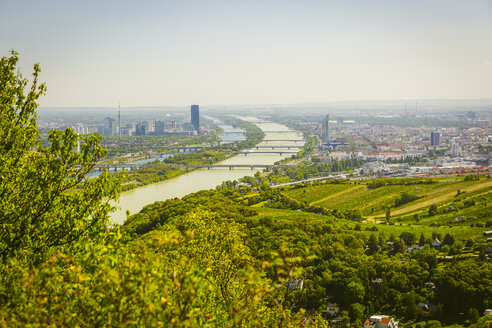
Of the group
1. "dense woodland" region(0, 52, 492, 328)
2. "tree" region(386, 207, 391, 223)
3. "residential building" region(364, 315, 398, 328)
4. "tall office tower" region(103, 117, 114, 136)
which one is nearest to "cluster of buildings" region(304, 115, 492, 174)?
"dense woodland" region(0, 52, 492, 328)

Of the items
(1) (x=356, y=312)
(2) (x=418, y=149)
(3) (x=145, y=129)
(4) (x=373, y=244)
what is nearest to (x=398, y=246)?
(4) (x=373, y=244)

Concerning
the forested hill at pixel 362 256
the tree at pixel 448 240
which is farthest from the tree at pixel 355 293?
the tree at pixel 448 240

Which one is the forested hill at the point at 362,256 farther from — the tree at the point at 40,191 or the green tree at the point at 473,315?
the tree at the point at 40,191

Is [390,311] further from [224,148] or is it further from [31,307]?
[224,148]

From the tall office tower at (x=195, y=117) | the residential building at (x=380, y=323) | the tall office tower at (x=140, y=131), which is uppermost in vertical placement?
the tall office tower at (x=195, y=117)

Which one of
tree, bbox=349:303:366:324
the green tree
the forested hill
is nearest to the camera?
the forested hill

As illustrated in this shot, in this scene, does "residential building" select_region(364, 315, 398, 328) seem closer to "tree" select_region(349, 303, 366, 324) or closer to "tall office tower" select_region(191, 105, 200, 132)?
"tree" select_region(349, 303, 366, 324)

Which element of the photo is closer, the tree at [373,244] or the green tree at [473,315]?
the green tree at [473,315]

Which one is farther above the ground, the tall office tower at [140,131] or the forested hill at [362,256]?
the tall office tower at [140,131]

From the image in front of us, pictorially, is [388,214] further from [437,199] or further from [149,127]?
[149,127]
